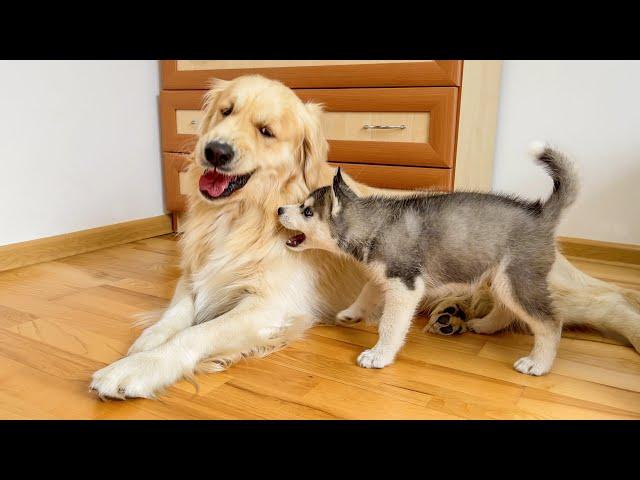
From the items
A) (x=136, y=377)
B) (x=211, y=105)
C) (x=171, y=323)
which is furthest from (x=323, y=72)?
(x=136, y=377)

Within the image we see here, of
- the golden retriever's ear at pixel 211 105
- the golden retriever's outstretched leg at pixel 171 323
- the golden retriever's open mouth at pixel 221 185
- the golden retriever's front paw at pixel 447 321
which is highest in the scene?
the golden retriever's ear at pixel 211 105

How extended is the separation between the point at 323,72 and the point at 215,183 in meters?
1.04

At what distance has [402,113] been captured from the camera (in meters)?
2.26

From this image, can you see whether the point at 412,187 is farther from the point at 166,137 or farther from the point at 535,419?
the point at 166,137

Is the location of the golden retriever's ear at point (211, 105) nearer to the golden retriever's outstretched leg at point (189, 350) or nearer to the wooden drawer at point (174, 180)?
the golden retriever's outstretched leg at point (189, 350)

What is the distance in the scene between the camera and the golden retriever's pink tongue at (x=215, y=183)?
5.28ft

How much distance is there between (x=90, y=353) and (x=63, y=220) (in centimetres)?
130

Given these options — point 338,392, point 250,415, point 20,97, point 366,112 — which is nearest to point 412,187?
point 366,112

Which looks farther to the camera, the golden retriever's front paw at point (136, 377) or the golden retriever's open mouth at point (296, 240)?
the golden retriever's open mouth at point (296, 240)

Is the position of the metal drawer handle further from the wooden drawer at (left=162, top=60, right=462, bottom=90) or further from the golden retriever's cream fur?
the golden retriever's cream fur

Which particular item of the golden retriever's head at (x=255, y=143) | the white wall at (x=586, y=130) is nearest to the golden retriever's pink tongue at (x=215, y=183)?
the golden retriever's head at (x=255, y=143)

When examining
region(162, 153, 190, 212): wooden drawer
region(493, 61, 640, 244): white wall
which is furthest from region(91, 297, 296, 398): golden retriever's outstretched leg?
region(493, 61, 640, 244): white wall

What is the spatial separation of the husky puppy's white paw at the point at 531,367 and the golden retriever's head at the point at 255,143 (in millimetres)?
858

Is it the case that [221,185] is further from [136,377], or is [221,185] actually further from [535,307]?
[535,307]
